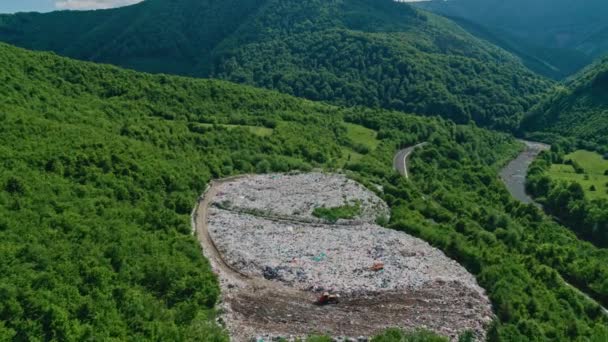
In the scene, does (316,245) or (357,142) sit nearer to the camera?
(316,245)

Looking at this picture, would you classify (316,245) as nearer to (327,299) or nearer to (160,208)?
(327,299)

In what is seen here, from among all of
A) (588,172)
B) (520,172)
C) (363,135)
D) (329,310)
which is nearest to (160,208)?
(329,310)

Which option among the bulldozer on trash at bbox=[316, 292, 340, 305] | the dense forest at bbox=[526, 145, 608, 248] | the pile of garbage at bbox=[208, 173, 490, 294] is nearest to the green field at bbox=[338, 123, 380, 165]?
the pile of garbage at bbox=[208, 173, 490, 294]

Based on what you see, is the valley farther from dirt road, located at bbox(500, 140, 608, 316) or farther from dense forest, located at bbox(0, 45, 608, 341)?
dirt road, located at bbox(500, 140, 608, 316)

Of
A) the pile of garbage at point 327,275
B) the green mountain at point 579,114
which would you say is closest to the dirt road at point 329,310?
the pile of garbage at point 327,275

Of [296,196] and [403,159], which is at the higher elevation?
[296,196]

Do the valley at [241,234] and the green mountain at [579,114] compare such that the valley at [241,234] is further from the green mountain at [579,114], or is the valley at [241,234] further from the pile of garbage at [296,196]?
the green mountain at [579,114]

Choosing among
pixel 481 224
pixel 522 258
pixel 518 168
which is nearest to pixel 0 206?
pixel 522 258
